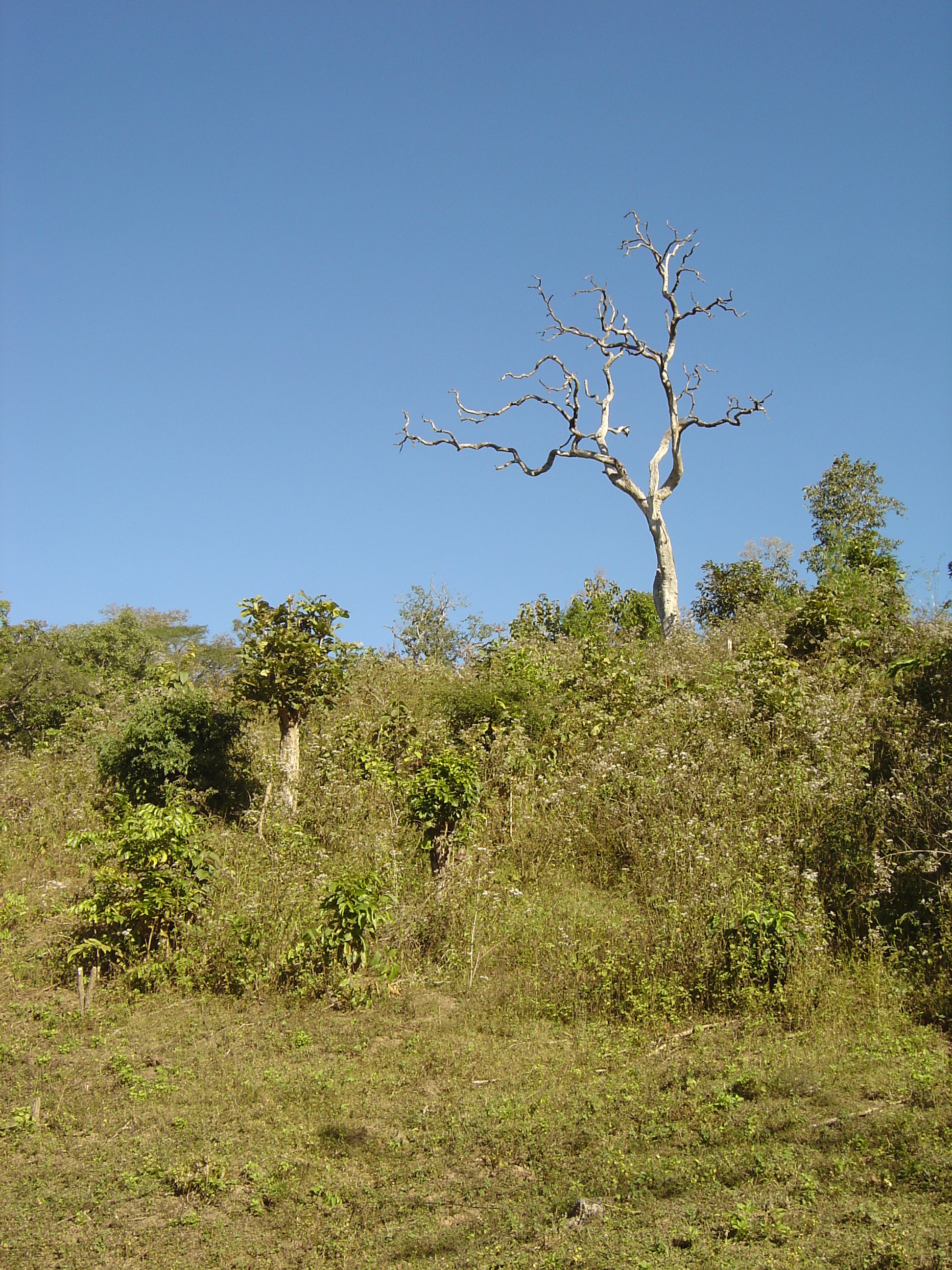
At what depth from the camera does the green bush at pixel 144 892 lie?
320 inches

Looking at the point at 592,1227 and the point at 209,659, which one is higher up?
the point at 209,659

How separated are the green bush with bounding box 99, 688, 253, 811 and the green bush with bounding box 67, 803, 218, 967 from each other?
7.56ft

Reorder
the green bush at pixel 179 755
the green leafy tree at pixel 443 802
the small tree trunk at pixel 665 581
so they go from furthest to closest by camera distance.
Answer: the small tree trunk at pixel 665 581, the green bush at pixel 179 755, the green leafy tree at pixel 443 802

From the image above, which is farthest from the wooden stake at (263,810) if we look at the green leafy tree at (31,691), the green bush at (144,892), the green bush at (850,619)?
the green bush at (850,619)

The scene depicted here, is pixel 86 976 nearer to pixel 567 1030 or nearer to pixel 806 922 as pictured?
pixel 567 1030

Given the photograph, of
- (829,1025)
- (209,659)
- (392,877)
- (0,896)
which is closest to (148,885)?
(392,877)

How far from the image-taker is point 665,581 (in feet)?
63.6

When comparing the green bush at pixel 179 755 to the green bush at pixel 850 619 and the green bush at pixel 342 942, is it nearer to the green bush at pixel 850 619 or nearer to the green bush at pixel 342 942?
the green bush at pixel 342 942

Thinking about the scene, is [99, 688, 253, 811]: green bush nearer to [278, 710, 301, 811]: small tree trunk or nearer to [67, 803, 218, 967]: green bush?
[278, 710, 301, 811]: small tree trunk

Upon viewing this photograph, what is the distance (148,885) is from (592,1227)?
4.94m

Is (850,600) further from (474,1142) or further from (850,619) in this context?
(474,1142)

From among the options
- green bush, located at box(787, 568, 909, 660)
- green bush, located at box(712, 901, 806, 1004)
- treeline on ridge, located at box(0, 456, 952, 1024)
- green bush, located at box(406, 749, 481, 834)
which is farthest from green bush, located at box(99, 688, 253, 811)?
green bush, located at box(787, 568, 909, 660)

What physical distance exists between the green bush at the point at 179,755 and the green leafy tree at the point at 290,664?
0.50 meters

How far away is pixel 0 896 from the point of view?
9.92 metres
